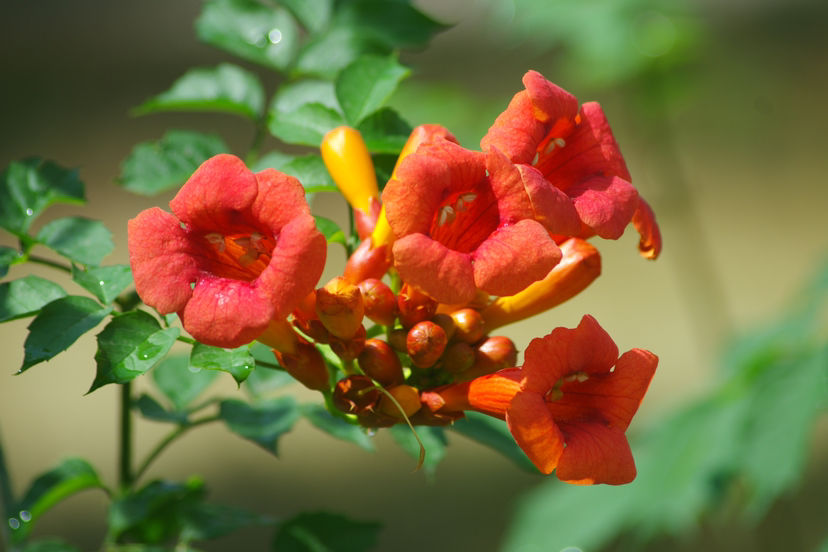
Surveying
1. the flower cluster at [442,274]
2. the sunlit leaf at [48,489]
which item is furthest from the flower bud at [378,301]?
the sunlit leaf at [48,489]

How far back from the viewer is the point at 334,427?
221cm

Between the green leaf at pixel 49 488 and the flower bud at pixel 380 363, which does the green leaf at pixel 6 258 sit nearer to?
the green leaf at pixel 49 488

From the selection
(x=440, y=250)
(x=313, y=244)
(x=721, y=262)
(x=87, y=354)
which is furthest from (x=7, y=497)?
(x=721, y=262)

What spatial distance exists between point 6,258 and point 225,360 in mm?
605

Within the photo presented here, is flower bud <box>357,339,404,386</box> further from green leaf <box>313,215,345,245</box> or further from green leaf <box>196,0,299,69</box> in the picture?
green leaf <box>196,0,299,69</box>

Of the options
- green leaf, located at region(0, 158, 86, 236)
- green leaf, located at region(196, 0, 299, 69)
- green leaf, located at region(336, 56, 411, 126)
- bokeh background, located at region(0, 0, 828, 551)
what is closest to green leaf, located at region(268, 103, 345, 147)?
green leaf, located at region(336, 56, 411, 126)

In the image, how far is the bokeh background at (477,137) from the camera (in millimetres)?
5656

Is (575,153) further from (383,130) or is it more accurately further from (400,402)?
(400,402)

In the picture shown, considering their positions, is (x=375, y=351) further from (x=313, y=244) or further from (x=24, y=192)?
(x=24, y=192)

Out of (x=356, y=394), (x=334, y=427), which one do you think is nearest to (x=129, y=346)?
(x=356, y=394)

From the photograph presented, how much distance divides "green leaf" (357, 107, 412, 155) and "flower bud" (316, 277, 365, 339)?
48 cm

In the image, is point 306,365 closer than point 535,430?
No

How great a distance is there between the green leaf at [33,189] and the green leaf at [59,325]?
16.5 inches

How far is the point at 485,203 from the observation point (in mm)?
1571
